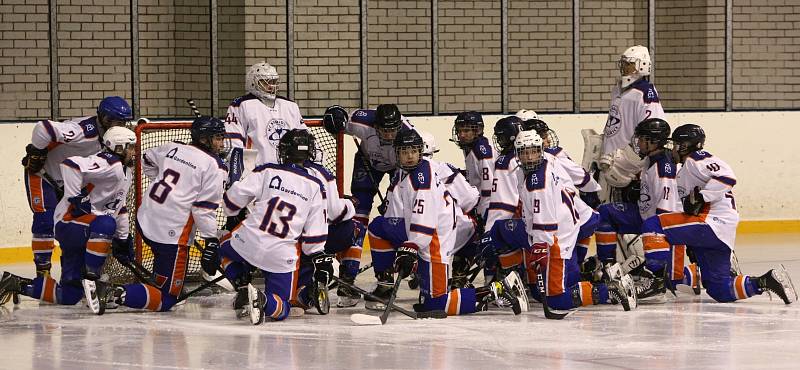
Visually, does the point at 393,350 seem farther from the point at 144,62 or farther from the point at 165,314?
the point at 144,62

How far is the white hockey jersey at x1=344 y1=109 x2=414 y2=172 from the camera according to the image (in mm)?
8680

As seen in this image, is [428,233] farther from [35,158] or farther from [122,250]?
[35,158]

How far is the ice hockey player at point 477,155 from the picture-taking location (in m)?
8.41

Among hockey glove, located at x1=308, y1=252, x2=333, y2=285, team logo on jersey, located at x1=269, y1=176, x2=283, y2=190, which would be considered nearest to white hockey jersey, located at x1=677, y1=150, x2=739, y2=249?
hockey glove, located at x1=308, y1=252, x2=333, y2=285

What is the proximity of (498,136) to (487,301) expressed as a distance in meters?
1.04

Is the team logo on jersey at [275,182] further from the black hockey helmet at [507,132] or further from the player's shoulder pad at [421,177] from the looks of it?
the black hockey helmet at [507,132]

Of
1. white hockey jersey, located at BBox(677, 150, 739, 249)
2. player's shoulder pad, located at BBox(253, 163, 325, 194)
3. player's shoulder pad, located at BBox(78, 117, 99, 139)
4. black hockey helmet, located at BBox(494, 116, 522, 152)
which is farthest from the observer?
player's shoulder pad, located at BBox(78, 117, 99, 139)

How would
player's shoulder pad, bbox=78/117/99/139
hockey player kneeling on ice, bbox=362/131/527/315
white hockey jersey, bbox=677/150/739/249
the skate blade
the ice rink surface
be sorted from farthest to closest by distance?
player's shoulder pad, bbox=78/117/99/139, white hockey jersey, bbox=677/150/739/249, hockey player kneeling on ice, bbox=362/131/527/315, the skate blade, the ice rink surface

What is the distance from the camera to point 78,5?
11758 millimetres

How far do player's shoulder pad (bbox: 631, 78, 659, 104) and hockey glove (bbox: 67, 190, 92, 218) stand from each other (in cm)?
344

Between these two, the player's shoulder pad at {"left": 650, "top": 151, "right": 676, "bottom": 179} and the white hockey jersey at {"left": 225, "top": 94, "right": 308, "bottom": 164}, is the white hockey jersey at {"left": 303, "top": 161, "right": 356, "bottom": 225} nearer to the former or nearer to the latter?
the white hockey jersey at {"left": 225, "top": 94, "right": 308, "bottom": 164}

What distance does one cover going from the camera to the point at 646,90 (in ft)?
30.3

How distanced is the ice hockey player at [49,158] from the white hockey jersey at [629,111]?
299 centimetres

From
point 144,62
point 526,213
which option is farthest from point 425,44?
point 526,213
